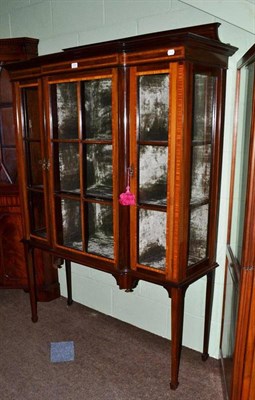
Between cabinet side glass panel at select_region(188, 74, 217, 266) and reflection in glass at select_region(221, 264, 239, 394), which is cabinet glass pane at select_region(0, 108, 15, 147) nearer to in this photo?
cabinet side glass panel at select_region(188, 74, 217, 266)

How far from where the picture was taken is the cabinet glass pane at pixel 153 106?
5.62ft

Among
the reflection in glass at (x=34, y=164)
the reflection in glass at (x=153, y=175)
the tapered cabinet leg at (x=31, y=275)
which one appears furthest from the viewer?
the tapered cabinet leg at (x=31, y=275)

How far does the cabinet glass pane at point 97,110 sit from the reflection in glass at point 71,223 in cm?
44

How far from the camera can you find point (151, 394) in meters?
1.96

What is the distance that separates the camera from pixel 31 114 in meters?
2.31

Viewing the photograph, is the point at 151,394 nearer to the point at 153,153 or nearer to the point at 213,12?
the point at 153,153

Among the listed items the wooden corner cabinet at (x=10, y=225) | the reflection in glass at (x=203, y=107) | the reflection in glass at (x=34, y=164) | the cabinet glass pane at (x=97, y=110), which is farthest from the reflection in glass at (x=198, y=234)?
the wooden corner cabinet at (x=10, y=225)

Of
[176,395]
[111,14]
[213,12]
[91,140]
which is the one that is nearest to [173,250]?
[91,140]

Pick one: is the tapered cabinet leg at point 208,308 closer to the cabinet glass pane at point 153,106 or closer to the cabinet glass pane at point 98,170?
the cabinet glass pane at point 98,170

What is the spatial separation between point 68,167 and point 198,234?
86 cm

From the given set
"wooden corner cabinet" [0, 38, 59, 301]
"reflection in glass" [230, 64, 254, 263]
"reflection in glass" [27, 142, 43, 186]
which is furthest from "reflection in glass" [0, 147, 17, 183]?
"reflection in glass" [230, 64, 254, 263]

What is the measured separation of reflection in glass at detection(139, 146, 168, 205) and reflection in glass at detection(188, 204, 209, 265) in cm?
21

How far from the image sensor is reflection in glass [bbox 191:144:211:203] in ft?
6.00

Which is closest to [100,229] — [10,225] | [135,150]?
[135,150]
